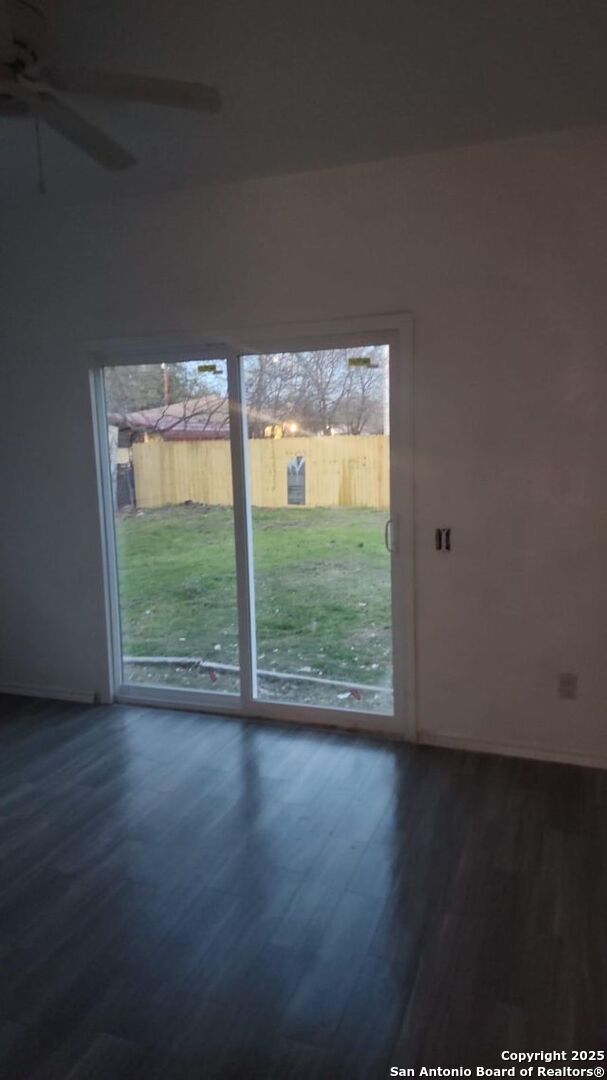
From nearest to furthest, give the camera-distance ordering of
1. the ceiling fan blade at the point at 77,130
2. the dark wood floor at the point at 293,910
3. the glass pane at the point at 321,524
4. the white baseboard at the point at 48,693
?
the dark wood floor at the point at 293,910 < the ceiling fan blade at the point at 77,130 < the glass pane at the point at 321,524 < the white baseboard at the point at 48,693

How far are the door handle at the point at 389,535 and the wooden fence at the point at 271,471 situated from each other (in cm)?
10

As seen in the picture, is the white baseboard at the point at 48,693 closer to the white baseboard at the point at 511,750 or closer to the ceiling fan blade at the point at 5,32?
the white baseboard at the point at 511,750

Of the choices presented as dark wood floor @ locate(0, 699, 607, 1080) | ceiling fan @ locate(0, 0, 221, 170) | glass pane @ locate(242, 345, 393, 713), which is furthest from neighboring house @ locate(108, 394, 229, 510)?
ceiling fan @ locate(0, 0, 221, 170)

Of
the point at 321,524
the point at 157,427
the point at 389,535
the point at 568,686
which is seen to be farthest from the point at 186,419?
the point at 568,686

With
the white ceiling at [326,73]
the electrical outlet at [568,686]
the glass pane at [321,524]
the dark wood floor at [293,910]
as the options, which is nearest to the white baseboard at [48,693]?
the dark wood floor at [293,910]

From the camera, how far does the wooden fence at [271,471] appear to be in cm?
346

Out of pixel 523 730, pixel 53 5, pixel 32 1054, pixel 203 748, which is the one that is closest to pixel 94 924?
pixel 32 1054

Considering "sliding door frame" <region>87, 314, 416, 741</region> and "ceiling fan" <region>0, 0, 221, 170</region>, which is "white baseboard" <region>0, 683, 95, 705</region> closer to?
"sliding door frame" <region>87, 314, 416, 741</region>

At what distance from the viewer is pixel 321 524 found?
361 centimetres

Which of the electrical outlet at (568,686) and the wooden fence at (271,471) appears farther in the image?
the wooden fence at (271,471)

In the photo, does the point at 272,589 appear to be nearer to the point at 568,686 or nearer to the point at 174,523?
the point at 174,523

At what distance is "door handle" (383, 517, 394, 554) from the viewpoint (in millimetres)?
3396

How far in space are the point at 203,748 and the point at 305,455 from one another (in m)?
1.62

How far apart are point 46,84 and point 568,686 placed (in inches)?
124
